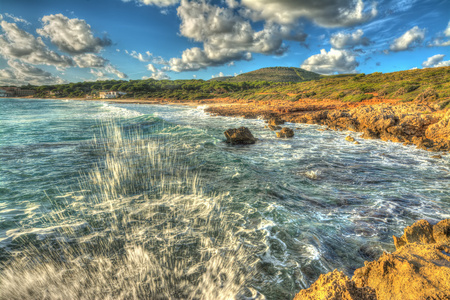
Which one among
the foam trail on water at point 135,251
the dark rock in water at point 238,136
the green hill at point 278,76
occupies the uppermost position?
the green hill at point 278,76

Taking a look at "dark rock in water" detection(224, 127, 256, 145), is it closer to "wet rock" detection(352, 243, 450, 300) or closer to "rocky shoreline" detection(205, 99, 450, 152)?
"rocky shoreline" detection(205, 99, 450, 152)

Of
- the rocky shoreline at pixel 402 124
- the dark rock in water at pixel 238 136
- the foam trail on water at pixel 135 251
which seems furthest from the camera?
the dark rock in water at pixel 238 136

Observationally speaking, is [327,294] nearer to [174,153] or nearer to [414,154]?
[174,153]

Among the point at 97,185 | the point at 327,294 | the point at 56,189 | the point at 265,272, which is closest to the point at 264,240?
the point at 265,272

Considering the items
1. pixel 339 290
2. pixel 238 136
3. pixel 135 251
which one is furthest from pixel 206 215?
pixel 238 136

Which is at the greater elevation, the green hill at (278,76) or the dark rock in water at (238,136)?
the green hill at (278,76)

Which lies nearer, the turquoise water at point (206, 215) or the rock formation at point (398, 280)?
the rock formation at point (398, 280)

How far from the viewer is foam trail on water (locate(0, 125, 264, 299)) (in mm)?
3406

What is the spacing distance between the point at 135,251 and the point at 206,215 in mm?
2035

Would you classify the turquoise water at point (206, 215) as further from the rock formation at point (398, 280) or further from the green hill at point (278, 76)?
the green hill at point (278, 76)

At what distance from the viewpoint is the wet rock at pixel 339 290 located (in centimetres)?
210

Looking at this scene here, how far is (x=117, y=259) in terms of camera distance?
402 centimetres

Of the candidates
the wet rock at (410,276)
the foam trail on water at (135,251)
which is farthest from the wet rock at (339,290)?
the foam trail on water at (135,251)

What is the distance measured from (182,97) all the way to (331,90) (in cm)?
5320
